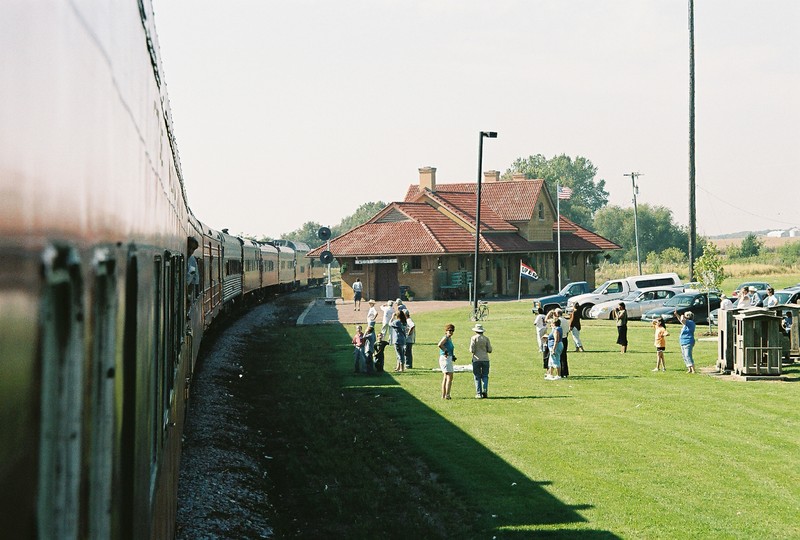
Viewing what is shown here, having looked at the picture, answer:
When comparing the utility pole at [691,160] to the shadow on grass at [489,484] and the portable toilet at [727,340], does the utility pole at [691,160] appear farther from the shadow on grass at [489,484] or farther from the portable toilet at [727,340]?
the shadow on grass at [489,484]

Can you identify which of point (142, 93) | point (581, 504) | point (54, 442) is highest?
point (142, 93)

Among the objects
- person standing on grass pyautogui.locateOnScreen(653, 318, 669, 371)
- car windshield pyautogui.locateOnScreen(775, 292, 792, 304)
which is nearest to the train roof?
car windshield pyautogui.locateOnScreen(775, 292, 792, 304)

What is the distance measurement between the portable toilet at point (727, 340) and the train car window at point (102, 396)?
23326mm

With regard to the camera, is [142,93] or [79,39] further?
[142,93]

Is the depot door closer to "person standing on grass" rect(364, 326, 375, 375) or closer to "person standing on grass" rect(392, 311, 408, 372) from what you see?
"person standing on grass" rect(392, 311, 408, 372)

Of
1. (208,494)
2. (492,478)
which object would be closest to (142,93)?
(208,494)

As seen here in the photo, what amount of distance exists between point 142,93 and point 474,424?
14.3 meters

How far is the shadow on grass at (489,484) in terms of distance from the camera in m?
11.7

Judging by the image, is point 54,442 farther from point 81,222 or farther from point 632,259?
point 632,259

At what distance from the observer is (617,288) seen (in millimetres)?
46562

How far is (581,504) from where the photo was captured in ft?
41.0

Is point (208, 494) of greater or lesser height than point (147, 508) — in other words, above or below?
below

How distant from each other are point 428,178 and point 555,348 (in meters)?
46.7

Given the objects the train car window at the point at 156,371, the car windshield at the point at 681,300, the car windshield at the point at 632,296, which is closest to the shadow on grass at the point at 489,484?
the train car window at the point at 156,371
